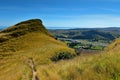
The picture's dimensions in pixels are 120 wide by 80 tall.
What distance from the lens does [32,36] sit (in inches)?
3957

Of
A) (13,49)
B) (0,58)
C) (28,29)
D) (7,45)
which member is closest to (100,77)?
(0,58)

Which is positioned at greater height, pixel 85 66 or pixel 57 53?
pixel 85 66

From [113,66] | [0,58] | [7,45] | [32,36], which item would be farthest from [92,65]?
[32,36]

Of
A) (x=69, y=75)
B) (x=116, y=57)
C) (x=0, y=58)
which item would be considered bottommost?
(x=0, y=58)

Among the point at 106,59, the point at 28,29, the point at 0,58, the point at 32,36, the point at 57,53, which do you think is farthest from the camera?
the point at 28,29

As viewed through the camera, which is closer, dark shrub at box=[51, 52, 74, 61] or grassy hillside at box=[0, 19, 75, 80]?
dark shrub at box=[51, 52, 74, 61]

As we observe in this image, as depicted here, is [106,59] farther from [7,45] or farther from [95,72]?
[7,45]

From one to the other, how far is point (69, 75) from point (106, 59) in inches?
113

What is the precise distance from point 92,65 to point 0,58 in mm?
63587

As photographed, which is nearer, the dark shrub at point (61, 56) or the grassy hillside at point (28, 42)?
the dark shrub at point (61, 56)

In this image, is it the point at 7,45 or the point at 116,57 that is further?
the point at 7,45

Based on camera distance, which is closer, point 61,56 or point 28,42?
point 61,56

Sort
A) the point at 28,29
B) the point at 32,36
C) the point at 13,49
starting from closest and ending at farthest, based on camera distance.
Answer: the point at 13,49, the point at 32,36, the point at 28,29

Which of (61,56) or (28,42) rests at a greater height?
(28,42)
